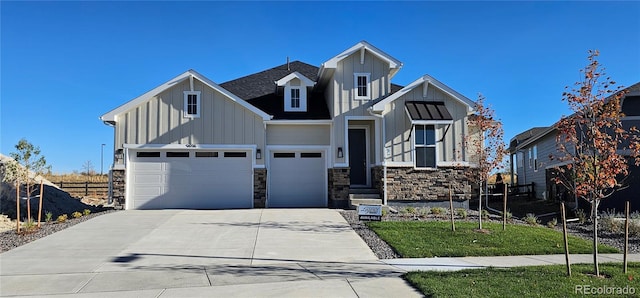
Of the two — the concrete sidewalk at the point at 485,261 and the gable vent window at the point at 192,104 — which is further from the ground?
the gable vent window at the point at 192,104

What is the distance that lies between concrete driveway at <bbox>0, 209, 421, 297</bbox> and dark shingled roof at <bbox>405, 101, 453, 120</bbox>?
5211 mm

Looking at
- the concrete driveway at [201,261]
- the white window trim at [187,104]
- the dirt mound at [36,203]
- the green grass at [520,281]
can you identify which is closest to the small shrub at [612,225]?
the green grass at [520,281]

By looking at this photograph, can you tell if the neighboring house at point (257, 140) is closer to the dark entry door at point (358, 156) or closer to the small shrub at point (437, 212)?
the dark entry door at point (358, 156)

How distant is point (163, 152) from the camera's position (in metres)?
16.9

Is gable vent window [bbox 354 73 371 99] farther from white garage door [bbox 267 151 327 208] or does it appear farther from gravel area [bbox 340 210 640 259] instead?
gravel area [bbox 340 210 640 259]

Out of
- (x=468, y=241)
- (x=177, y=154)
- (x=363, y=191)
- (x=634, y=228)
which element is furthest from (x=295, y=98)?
(x=634, y=228)

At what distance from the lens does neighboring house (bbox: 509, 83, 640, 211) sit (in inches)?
637

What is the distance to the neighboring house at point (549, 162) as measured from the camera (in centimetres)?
1619

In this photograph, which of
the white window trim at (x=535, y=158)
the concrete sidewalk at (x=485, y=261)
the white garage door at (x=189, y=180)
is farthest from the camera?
the white window trim at (x=535, y=158)

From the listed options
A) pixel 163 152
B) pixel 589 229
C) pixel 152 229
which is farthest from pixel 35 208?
pixel 589 229

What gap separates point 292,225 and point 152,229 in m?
3.71

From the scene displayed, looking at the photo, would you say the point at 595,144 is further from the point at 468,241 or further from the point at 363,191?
the point at 363,191

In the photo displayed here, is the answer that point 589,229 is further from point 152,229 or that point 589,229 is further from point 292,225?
point 152,229

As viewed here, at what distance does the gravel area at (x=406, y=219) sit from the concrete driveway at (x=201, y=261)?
269 millimetres
